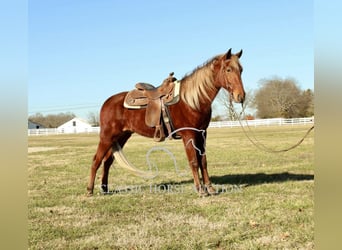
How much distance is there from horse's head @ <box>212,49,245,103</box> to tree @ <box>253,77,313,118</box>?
1.92m

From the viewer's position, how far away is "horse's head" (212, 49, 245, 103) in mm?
4938

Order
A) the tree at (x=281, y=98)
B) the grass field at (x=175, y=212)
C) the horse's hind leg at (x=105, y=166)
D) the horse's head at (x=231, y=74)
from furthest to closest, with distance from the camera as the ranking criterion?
the tree at (x=281, y=98) → the horse's hind leg at (x=105, y=166) → the horse's head at (x=231, y=74) → the grass field at (x=175, y=212)

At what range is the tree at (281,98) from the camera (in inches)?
270

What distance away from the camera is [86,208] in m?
5.15

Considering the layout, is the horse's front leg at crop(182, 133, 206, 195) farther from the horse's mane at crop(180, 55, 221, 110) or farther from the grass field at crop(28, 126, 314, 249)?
the horse's mane at crop(180, 55, 221, 110)

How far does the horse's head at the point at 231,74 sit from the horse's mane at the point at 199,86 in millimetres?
164

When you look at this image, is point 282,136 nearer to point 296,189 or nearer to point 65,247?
point 296,189

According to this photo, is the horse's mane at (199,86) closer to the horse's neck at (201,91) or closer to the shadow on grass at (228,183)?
the horse's neck at (201,91)

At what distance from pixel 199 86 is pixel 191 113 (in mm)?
486

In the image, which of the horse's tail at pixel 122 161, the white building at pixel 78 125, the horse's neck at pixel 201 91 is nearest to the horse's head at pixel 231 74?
the horse's neck at pixel 201 91

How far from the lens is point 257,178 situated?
732 centimetres

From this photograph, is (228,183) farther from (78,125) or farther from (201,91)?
(78,125)
